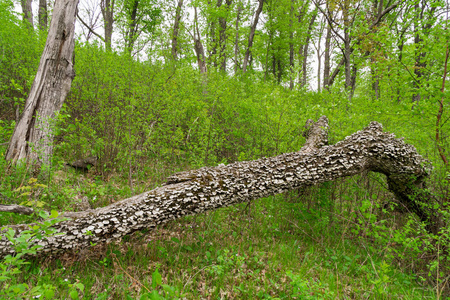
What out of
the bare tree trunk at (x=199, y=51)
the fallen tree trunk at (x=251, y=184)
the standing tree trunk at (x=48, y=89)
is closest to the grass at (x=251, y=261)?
the fallen tree trunk at (x=251, y=184)

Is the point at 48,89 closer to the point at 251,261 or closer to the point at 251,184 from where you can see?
the point at 251,184

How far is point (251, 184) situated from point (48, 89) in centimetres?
376

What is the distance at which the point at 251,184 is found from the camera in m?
3.15

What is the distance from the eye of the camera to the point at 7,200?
2.95 metres

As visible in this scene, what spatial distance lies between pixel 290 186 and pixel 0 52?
299 inches

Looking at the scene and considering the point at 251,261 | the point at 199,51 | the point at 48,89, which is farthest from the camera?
the point at 199,51

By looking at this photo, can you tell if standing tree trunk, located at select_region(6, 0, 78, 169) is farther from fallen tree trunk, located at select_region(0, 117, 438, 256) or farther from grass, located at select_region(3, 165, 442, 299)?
fallen tree trunk, located at select_region(0, 117, 438, 256)

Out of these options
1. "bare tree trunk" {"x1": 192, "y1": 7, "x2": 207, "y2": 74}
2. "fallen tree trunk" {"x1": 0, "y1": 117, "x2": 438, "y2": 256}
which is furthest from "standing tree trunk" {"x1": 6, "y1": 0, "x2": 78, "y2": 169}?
"bare tree trunk" {"x1": 192, "y1": 7, "x2": 207, "y2": 74}

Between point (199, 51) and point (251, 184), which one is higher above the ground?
point (199, 51)

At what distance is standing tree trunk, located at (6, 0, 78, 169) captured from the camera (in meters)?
3.73

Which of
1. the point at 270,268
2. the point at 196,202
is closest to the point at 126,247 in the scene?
the point at 196,202

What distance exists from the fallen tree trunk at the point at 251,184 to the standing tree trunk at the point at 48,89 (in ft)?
6.63

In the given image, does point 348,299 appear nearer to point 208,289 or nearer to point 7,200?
point 208,289

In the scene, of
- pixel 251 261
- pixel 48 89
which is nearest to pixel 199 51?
pixel 48 89
